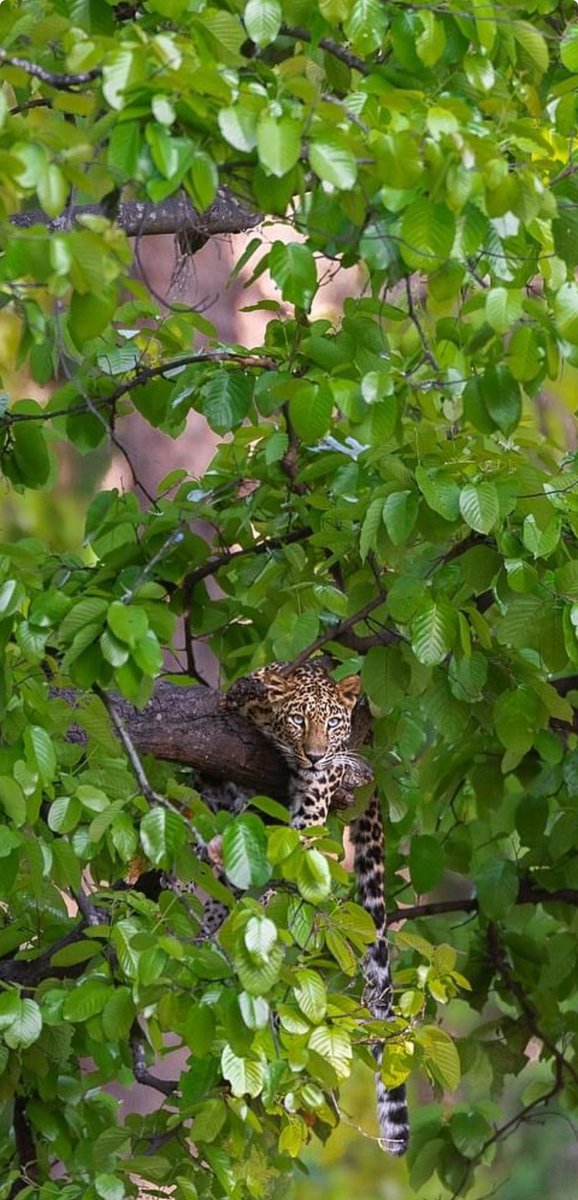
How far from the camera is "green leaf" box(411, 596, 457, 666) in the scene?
230cm

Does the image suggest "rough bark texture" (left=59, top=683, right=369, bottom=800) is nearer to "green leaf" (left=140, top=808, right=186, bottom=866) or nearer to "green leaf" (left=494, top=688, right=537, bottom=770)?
"green leaf" (left=494, top=688, right=537, bottom=770)

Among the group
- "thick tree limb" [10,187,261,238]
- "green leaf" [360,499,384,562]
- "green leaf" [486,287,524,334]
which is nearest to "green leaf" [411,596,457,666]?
"green leaf" [360,499,384,562]

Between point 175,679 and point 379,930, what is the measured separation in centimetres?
87

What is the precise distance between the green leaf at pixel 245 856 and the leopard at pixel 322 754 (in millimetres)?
1074

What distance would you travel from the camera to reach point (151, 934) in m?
2.08

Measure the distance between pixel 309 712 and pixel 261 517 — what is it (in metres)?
0.48

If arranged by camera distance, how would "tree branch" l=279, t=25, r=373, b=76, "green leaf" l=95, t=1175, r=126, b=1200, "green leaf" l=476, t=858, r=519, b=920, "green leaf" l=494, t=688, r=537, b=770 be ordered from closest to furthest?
"tree branch" l=279, t=25, r=373, b=76 → "green leaf" l=95, t=1175, r=126, b=1200 → "green leaf" l=494, t=688, r=537, b=770 → "green leaf" l=476, t=858, r=519, b=920

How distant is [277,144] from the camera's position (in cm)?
165

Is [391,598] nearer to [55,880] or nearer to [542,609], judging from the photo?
[542,609]

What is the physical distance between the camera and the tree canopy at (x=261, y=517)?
1.73 meters

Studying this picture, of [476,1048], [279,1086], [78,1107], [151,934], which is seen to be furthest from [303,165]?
[476,1048]

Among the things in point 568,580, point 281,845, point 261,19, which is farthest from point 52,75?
point 568,580

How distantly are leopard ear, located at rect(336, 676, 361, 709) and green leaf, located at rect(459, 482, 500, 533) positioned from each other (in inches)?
46.0

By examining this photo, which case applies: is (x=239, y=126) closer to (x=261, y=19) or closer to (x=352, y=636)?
(x=261, y=19)
